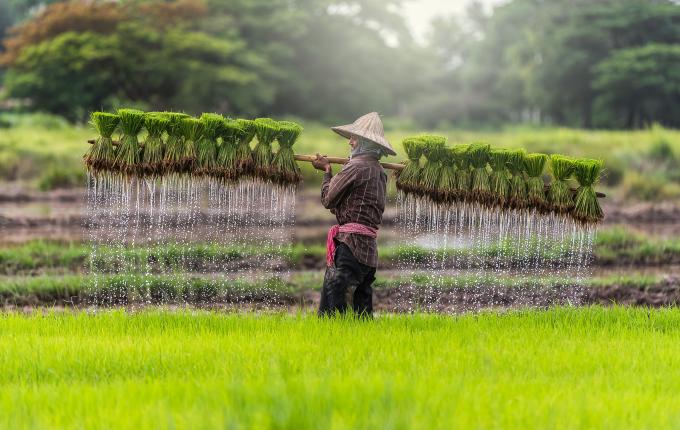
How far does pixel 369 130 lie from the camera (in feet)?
21.5

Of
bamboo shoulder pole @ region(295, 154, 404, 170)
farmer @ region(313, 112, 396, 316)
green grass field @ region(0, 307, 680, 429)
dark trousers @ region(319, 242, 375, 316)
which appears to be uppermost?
bamboo shoulder pole @ region(295, 154, 404, 170)

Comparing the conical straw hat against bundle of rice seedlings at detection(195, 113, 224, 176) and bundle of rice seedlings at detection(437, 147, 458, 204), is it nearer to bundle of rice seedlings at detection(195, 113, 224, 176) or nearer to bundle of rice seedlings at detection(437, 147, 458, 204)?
bundle of rice seedlings at detection(437, 147, 458, 204)

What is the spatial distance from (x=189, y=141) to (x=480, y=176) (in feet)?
8.11

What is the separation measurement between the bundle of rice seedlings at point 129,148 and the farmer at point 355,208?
1.64 m

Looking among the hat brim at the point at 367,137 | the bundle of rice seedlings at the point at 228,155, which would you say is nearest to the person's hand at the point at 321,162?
the hat brim at the point at 367,137

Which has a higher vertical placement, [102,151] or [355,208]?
[102,151]

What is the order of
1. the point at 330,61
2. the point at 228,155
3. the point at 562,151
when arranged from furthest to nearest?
1. the point at 330,61
2. the point at 562,151
3. the point at 228,155

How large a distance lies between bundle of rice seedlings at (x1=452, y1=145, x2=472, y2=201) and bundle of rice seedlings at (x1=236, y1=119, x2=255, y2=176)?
1717 mm

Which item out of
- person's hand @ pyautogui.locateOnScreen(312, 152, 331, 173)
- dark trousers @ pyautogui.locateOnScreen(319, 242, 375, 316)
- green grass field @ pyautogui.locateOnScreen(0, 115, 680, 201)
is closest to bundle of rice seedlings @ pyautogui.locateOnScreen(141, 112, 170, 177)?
person's hand @ pyautogui.locateOnScreen(312, 152, 331, 173)

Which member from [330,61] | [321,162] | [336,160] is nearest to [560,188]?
[336,160]

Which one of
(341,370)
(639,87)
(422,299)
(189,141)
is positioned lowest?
(422,299)

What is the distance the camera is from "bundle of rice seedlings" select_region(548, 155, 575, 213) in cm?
730

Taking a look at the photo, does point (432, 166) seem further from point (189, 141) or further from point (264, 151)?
point (189, 141)

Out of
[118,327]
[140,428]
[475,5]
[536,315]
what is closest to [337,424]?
A: [140,428]
